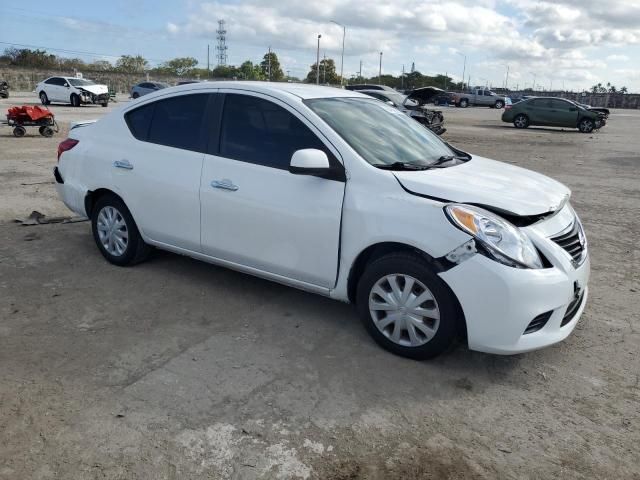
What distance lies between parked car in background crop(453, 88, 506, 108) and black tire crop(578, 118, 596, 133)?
91.9 ft

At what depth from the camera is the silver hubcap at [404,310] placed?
137 inches

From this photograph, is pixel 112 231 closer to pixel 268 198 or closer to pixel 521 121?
pixel 268 198

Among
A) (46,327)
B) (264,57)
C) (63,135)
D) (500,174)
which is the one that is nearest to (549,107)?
(63,135)

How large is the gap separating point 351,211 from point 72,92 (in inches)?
1249

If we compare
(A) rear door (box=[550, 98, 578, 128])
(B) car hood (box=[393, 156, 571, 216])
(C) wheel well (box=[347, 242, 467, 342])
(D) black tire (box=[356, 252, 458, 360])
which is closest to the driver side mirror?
(B) car hood (box=[393, 156, 571, 216])

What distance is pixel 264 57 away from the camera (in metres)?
94.6

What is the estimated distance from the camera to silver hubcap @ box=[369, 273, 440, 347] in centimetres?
347

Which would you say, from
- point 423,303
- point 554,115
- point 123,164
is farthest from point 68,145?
point 554,115

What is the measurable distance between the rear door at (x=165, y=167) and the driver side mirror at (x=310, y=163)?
1.07m

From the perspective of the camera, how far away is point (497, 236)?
3270 millimetres

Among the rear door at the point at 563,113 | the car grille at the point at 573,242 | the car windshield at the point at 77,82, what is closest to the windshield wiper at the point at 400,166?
the car grille at the point at 573,242

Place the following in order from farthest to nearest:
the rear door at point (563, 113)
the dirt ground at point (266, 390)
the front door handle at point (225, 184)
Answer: the rear door at point (563, 113)
the front door handle at point (225, 184)
the dirt ground at point (266, 390)

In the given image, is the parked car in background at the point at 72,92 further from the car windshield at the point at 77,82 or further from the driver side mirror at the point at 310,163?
the driver side mirror at the point at 310,163

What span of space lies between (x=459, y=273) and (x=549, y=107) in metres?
26.7
